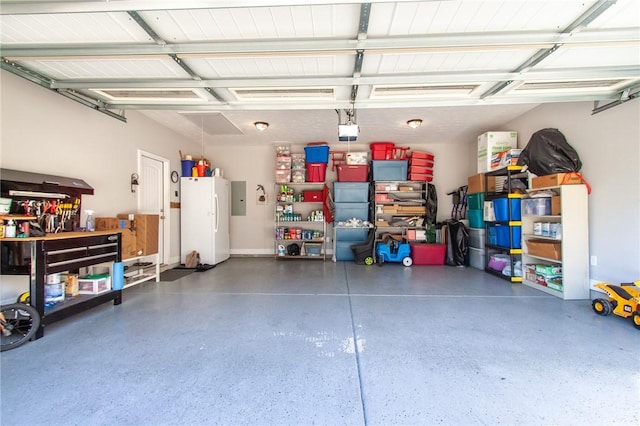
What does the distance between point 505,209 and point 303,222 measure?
4237 millimetres

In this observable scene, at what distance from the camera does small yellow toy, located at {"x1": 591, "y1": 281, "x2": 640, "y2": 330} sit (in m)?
2.58

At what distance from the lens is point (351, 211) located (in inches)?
238

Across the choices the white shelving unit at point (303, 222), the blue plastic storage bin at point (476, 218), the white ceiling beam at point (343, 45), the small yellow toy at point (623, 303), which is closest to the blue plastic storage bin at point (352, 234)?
the white shelving unit at point (303, 222)

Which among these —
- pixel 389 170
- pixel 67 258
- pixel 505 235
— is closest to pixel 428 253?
pixel 505 235

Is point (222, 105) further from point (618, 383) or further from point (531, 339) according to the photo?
point (618, 383)

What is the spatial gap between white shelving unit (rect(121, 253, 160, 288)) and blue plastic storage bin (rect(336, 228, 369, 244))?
3632 millimetres

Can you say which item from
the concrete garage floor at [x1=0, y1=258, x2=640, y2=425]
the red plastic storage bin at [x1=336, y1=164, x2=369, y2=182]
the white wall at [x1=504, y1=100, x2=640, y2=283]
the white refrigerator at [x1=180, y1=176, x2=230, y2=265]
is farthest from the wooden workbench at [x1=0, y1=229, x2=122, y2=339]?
the white wall at [x1=504, y1=100, x2=640, y2=283]

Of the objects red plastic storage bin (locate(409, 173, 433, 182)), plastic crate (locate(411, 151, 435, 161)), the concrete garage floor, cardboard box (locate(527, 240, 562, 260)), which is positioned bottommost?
the concrete garage floor

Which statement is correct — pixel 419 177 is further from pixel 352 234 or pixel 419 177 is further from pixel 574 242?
pixel 574 242

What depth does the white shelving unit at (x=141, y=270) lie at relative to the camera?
391 centimetres

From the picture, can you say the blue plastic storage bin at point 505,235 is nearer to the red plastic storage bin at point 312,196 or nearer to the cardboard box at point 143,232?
the red plastic storage bin at point 312,196

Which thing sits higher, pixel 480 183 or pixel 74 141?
pixel 74 141

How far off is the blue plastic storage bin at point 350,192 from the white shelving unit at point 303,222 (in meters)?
0.50

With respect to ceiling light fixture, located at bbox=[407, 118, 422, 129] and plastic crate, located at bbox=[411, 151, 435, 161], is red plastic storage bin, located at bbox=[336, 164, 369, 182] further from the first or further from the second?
ceiling light fixture, located at bbox=[407, 118, 422, 129]
